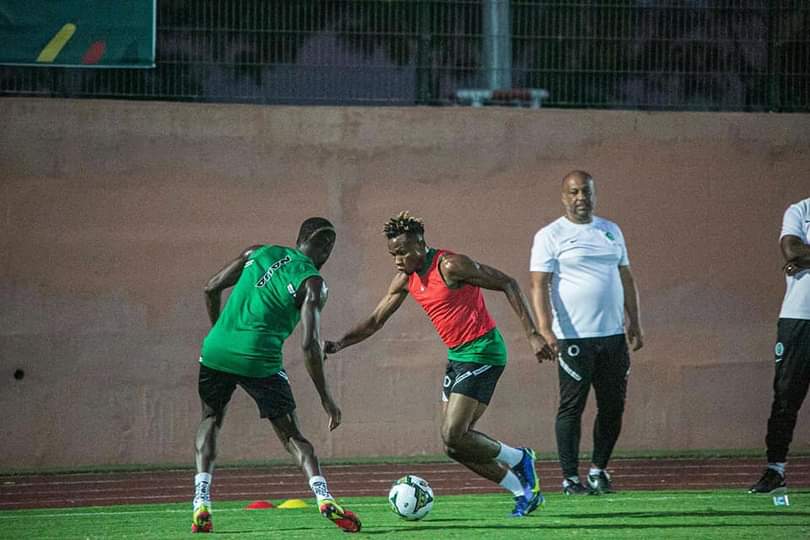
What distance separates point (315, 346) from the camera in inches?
324

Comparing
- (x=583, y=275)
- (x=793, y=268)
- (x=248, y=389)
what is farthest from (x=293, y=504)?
(x=793, y=268)

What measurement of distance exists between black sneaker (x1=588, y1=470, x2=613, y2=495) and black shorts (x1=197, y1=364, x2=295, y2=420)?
106 inches

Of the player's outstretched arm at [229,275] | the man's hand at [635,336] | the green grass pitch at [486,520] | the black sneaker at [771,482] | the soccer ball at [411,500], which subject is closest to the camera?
the green grass pitch at [486,520]

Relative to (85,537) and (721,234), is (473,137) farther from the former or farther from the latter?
(85,537)

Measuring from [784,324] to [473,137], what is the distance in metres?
4.55

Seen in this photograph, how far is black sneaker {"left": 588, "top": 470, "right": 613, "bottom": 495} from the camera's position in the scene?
1020 centimetres

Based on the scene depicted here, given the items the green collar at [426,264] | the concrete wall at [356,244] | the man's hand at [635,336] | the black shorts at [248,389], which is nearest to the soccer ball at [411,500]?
the black shorts at [248,389]

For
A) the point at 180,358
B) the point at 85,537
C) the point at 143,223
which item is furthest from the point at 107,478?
the point at 85,537

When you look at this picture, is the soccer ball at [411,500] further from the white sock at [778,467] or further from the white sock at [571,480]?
the white sock at [778,467]

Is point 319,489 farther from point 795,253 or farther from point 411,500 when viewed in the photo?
point 795,253

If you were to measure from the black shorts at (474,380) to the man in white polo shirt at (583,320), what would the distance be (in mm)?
1178

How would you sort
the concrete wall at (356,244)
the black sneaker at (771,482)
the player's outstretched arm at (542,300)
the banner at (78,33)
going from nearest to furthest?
the black sneaker at (771,482)
the player's outstretched arm at (542,300)
the concrete wall at (356,244)
the banner at (78,33)

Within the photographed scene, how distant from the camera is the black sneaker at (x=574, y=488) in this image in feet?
33.3

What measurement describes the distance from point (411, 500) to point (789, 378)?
2.94 metres
